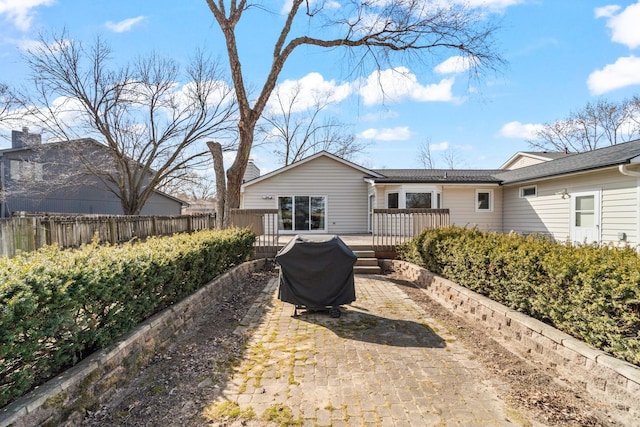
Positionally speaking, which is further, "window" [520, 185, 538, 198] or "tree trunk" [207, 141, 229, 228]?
"window" [520, 185, 538, 198]

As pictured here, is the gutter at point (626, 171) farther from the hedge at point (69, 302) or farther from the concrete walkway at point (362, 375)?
the hedge at point (69, 302)

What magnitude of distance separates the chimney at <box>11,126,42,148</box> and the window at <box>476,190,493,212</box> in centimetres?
2252

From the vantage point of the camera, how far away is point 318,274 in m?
5.27

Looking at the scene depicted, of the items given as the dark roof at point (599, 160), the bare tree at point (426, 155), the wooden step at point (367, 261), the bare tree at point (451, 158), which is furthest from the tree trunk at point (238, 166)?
the bare tree at point (451, 158)

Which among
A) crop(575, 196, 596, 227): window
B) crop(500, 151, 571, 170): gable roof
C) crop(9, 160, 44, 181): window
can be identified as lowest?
crop(575, 196, 596, 227): window

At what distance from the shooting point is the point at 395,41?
1112 cm

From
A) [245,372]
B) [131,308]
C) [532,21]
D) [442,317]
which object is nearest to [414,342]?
[442,317]

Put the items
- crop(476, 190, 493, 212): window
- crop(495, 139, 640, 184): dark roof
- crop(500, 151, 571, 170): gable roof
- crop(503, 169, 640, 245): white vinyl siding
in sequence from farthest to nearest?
crop(500, 151, 571, 170): gable roof → crop(476, 190, 493, 212): window → crop(495, 139, 640, 184): dark roof → crop(503, 169, 640, 245): white vinyl siding

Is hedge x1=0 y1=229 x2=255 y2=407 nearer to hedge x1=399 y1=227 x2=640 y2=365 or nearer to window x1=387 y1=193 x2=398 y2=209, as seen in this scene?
hedge x1=399 y1=227 x2=640 y2=365

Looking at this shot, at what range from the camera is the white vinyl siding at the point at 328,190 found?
50.2 ft

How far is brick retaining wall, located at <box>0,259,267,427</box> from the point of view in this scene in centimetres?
Answer: 207

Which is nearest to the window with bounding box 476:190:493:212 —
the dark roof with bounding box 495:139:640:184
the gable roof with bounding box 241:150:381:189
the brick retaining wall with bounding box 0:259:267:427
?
the dark roof with bounding box 495:139:640:184

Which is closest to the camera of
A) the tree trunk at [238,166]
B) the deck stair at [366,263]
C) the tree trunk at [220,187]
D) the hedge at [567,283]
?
the hedge at [567,283]

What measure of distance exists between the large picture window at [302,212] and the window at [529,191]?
8.19m
